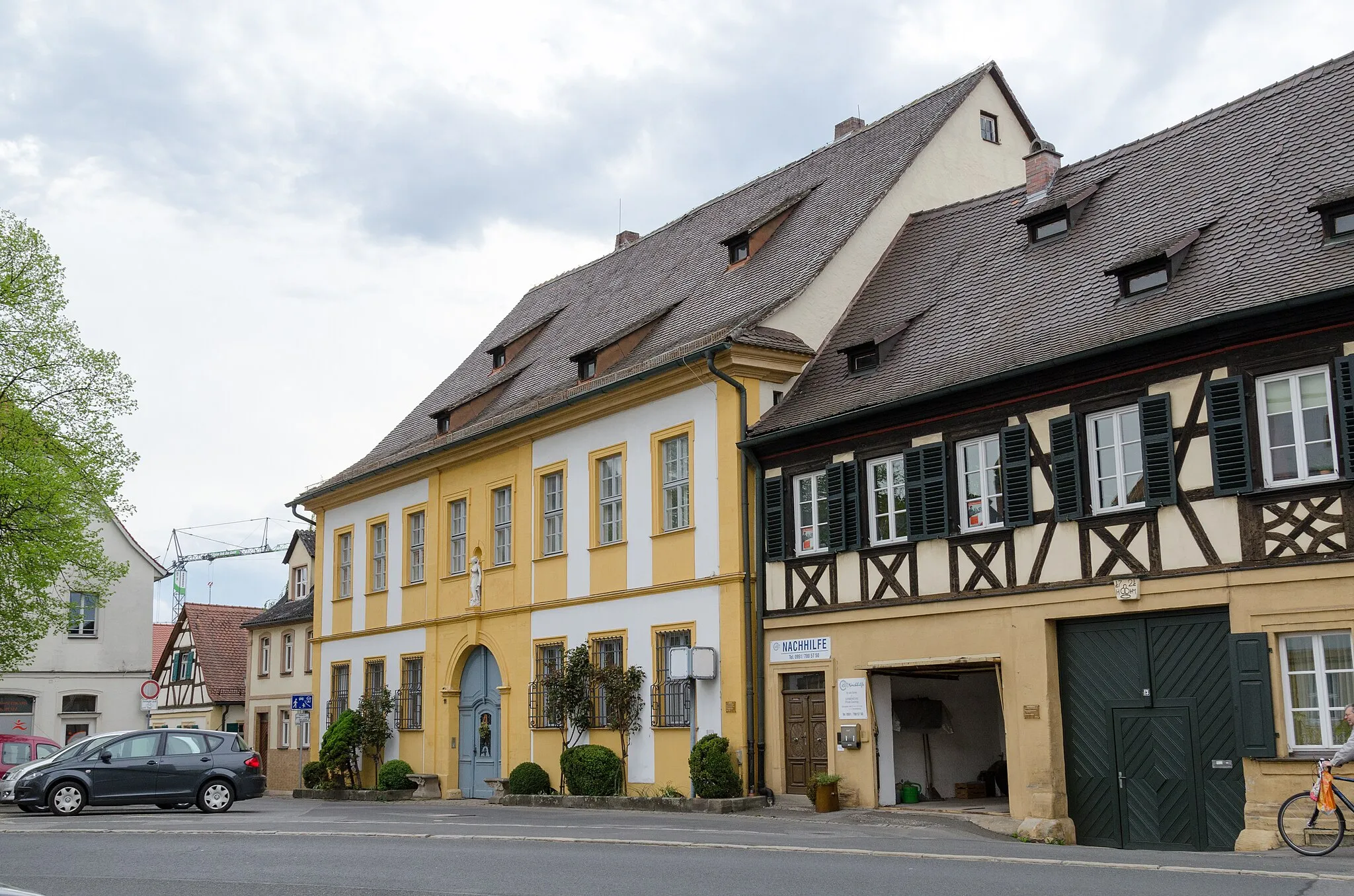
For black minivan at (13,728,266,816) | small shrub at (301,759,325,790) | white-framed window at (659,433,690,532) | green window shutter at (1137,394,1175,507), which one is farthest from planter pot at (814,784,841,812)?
small shrub at (301,759,325,790)

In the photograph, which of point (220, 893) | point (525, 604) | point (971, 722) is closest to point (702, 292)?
point (525, 604)

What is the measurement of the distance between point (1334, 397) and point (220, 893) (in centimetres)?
1215

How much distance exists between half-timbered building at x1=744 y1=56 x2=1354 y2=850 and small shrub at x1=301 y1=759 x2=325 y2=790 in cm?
1436

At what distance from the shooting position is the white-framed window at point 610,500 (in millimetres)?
26922

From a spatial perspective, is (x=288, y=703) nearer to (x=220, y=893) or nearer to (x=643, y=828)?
(x=643, y=828)

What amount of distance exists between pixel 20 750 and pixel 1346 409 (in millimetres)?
27104

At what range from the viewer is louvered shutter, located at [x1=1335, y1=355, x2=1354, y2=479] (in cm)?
1560

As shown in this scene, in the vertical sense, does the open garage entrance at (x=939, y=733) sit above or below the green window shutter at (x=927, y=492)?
below

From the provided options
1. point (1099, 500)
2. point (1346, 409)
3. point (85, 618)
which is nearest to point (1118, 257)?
point (1099, 500)

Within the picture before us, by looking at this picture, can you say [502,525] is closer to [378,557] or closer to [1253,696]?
[378,557]

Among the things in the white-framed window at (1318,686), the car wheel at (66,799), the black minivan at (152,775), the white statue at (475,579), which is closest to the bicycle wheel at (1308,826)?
the white-framed window at (1318,686)

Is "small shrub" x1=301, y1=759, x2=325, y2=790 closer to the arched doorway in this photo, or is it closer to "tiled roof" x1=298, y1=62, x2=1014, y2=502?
the arched doorway

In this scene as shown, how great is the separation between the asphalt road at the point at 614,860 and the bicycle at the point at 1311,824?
257 mm

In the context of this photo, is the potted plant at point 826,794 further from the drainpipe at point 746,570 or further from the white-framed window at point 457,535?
the white-framed window at point 457,535
